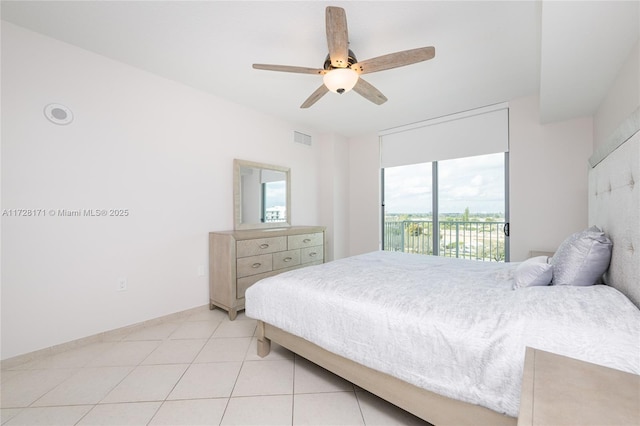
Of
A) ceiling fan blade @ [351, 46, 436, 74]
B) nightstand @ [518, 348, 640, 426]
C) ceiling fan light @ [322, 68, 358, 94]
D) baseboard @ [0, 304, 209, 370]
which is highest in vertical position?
ceiling fan blade @ [351, 46, 436, 74]

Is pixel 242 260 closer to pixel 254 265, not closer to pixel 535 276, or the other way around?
pixel 254 265

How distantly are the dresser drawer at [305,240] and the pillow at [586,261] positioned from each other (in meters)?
2.46

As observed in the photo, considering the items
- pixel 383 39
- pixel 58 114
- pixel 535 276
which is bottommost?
pixel 535 276

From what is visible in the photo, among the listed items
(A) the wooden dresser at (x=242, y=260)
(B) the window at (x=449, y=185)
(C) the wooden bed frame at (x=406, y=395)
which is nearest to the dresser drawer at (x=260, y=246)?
(A) the wooden dresser at (x=242, y=260)

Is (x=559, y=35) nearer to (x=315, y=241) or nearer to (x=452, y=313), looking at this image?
(x=452, y=313)

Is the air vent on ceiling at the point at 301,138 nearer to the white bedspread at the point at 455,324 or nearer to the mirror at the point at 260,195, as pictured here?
the mirror at the point at 260,195

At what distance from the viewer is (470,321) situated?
1.10 m

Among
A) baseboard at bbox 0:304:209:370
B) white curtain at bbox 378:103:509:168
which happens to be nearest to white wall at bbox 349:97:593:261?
white curtain at bbox 378:103:509:168

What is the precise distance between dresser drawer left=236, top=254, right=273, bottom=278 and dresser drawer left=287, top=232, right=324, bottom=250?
355 millimetres

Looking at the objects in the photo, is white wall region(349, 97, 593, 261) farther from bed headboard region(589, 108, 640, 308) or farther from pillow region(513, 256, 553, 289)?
pillow region(513, 256, 553, 289)

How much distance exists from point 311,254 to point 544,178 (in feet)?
9.65

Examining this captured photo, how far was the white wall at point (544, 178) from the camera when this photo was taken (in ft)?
9.14

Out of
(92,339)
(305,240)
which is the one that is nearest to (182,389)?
(92,339)

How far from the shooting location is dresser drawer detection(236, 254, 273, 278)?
2.70 metres
